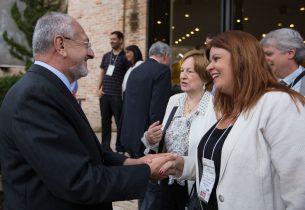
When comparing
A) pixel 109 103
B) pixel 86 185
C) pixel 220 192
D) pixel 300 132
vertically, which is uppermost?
pixel 300 132

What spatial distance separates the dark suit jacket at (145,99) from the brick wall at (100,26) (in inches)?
199

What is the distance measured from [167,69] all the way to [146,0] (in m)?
5.45

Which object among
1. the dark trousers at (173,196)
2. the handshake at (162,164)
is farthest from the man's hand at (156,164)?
the dark trousers at (173,196)

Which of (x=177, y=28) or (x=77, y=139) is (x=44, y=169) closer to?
(x=77, y=139)

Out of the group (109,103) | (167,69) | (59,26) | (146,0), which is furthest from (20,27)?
(59,26)

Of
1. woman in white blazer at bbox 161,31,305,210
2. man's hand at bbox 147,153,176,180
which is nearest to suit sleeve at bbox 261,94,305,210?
woman in white blazer at bbox 161,31,305,210

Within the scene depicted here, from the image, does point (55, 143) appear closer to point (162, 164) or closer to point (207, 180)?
point (162, 164)

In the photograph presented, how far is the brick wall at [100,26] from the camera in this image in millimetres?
10836

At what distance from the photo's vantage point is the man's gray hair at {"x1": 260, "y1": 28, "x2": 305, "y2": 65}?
387 centimetres

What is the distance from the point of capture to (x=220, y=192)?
257 cm

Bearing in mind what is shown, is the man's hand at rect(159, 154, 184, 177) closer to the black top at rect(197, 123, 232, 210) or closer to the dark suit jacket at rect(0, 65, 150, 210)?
the black top at rect(197, 123, 232, 210)

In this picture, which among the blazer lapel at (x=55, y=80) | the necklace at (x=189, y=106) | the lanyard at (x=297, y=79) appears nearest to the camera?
the blazer lapel at (x=55, y=80)

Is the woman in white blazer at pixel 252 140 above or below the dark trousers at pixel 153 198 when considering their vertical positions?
above

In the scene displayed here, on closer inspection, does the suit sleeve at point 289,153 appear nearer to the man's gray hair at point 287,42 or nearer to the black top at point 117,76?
the man's gray hair at point 287,42
